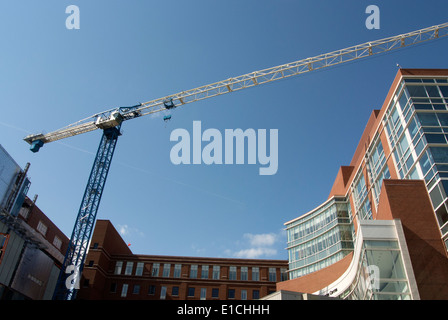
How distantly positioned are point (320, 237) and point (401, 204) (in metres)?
26.7

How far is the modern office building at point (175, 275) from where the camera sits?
219ft

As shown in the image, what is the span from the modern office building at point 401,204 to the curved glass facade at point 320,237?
264 mm

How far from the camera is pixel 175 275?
229 ft

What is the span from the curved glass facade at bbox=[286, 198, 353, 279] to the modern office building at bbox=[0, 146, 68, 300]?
3862cm

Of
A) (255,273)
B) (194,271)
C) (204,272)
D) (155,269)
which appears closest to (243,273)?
(255,273)

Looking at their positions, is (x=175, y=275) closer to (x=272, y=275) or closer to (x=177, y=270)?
(x=177, y=270)

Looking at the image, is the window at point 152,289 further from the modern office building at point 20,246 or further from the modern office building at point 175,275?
the modern office building at point 20,246

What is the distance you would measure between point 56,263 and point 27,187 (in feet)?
64.2

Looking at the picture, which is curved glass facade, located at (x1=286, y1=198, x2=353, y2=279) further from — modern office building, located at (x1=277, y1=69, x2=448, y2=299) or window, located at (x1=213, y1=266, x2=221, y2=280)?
window, located at (x1=213, y1=266, x2=221, y2=280)

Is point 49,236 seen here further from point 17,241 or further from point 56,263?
point 17,241

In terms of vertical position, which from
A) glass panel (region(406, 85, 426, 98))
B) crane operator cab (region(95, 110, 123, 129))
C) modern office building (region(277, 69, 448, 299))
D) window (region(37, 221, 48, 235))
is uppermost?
crane operator cab (region(95, 110, 123, 129))

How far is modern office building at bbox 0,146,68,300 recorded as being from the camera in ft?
148

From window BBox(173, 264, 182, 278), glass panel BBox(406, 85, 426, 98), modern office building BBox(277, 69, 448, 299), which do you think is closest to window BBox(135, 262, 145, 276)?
window BBox(173, 264, 182, 278)
